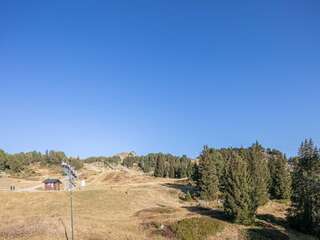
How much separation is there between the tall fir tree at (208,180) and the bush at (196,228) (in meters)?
31.1

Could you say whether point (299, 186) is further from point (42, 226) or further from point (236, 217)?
point (42, 226)

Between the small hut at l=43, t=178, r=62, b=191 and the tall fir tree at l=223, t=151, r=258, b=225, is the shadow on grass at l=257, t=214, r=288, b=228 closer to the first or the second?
the tall fir tree at l=223, t=151, r=258, b=225

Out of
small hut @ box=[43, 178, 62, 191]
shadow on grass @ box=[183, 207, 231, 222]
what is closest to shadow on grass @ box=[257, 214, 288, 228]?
shadow on grass @ box=[183, 207, 231, 222]

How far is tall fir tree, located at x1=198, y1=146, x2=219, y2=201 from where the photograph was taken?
283 ft

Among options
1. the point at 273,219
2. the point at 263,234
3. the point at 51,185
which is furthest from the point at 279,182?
the point at 51,185

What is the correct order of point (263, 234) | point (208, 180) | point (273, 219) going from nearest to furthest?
1. point (263, 234)
2. point (273, 219)
3. point (208, 180)

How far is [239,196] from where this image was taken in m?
57.7

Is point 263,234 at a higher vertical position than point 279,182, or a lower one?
lower

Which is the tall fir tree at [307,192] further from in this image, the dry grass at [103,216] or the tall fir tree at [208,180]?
the tall fir tree at [208,180]

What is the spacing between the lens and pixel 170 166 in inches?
7057

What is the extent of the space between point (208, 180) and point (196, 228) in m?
36.1

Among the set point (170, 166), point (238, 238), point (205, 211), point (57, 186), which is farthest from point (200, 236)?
point (170, 166)

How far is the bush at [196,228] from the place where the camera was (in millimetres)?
48559

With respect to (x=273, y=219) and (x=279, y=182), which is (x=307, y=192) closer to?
(x=273, y=219)
